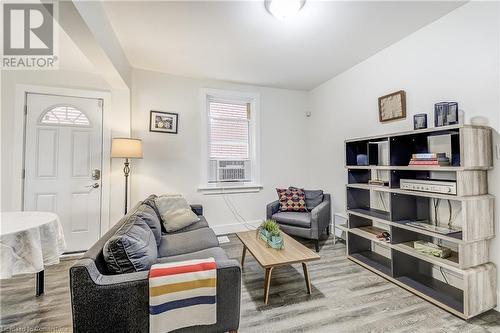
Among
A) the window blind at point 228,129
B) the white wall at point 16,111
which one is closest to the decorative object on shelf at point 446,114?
the window blind at point 228,129

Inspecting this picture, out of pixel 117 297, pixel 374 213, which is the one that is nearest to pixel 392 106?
pixel 374 213

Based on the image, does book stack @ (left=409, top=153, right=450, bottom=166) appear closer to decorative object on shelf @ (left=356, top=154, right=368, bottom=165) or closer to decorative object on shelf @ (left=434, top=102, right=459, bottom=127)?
decorative object on shelf @ (left=434, top=102, right=459, bottom=127)

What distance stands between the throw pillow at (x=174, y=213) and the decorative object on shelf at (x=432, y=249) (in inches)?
96.9

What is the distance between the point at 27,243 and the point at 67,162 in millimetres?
1712

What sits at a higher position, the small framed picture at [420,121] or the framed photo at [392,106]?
the framed photo at [392,106]

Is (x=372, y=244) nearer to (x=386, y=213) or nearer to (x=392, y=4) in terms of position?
(x=386, y=213)

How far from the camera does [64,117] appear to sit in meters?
3.06

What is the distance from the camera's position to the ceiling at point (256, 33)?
2.10 m

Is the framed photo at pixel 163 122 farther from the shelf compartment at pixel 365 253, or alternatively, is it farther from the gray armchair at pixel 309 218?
the shelf compartment at pixel 365 253

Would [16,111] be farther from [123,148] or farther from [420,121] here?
[420,121]

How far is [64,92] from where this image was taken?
10.00 feet

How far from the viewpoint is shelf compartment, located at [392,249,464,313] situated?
194 cm

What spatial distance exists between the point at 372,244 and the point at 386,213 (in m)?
0.60

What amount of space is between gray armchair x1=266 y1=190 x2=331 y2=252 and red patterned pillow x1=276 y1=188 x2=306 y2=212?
0.29 ft
